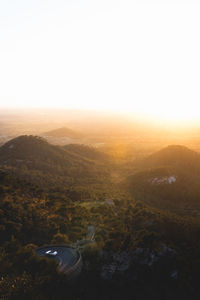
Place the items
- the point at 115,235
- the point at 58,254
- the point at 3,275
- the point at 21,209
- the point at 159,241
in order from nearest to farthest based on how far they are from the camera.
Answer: the point at 3,275
the point at 58,254
the point at 159,241
the point at 115,235
the point at 21,209

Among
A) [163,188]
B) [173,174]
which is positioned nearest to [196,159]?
[173,174]

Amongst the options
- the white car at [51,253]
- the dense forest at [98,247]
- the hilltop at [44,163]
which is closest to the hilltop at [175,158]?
the hilltop at [44,163]

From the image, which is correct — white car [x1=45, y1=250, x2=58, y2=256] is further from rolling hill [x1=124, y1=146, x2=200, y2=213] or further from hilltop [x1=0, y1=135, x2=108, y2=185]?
hilltop [x1=0, y1=135, x2=108, y2=185]

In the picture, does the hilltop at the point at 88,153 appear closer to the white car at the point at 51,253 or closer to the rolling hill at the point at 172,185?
the rolling hill at the point at 172,185

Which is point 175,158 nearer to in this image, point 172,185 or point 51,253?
point 172,185

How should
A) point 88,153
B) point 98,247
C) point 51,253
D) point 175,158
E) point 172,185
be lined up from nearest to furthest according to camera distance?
point 51,253, point 98,247, point 172,185, point 175,158, point 88,153

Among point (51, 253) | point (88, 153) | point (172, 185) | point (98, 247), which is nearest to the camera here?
point (51, 253)

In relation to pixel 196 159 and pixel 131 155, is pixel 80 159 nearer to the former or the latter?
pixel 131 155

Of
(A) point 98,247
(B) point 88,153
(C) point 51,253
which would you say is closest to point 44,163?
(B) point 88,153

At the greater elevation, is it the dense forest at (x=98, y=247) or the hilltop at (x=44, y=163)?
the dense forest at (x=98, y=247)

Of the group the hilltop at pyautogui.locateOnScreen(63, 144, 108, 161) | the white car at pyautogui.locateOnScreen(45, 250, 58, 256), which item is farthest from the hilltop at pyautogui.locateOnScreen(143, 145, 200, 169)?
the white car at pyautogui.locateOnScreen(45, 250, 58, 256)

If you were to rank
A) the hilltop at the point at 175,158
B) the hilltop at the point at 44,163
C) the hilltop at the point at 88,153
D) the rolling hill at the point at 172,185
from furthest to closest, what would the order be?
the hilltop at the point at 88,153 < the hilltop at the point at 175,158 < the hilltop at the point at 44,163 < the rolling hill at the point at 172,185
